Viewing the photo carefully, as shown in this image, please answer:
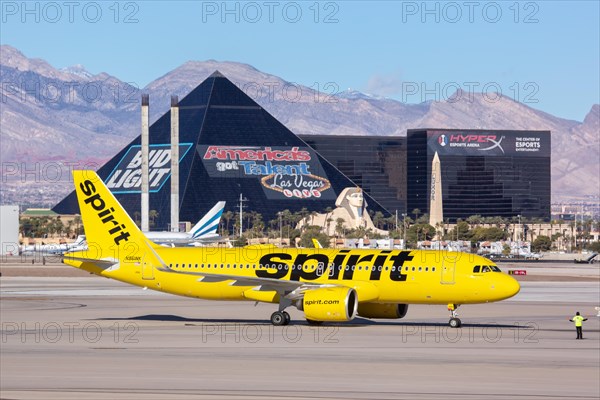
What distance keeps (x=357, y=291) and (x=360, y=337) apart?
4308mm

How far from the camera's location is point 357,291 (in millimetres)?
50656

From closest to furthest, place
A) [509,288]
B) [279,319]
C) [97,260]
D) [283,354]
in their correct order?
1. [283,354]
2. [509,288]
3. [279,319]
4. [97,260]

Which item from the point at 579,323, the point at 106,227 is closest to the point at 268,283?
the point at 106,227

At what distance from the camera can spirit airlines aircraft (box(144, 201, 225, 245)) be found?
6211 inches

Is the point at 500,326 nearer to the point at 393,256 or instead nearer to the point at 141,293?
the point at 393,256

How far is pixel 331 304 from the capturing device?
1922 inches

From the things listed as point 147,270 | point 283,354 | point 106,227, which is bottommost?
point 283,354

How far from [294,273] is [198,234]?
371 ft

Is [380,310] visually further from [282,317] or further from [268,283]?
[268,283]

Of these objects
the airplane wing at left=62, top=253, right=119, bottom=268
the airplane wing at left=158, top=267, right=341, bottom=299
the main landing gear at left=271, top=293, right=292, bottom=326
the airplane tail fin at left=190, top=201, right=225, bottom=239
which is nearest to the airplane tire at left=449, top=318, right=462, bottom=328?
the airplane wing at left=158, top=267, right=341, bottom=299

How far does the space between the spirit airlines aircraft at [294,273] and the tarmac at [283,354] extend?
4.37 feet

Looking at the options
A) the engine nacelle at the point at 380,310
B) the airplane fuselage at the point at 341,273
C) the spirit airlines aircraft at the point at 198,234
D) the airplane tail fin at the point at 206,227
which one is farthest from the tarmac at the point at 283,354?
the airplane tail fin at the point at 206,227

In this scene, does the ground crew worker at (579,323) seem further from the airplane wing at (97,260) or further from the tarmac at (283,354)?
the airplane wing at (97,260)

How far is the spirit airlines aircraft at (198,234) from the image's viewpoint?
15775 cm
